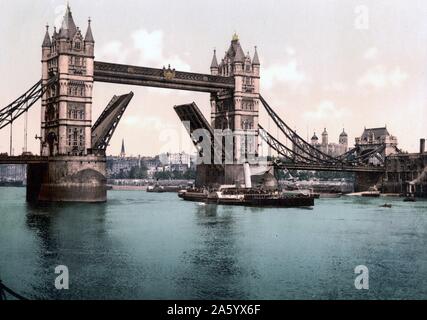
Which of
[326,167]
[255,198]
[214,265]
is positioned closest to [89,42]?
[255,198]

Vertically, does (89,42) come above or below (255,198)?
above

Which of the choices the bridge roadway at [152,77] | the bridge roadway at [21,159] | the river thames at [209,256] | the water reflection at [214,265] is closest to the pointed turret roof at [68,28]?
the bridge roadway at [152,77]

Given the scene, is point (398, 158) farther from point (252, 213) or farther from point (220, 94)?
point (252, 213)

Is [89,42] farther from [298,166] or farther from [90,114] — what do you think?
[298,166]

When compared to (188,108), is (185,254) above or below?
below

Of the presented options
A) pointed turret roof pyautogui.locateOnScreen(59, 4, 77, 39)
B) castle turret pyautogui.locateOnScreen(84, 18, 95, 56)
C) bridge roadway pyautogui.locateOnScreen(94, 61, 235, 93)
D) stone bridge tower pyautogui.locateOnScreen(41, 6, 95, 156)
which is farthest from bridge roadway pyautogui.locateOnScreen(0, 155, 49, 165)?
pointed turret roof pyautogui.locateOnScreen(59, 4, 77, 39)

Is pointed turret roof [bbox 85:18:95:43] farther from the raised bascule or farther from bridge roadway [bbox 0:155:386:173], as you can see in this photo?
bridge roadway [bbox 0:155:386:173]
